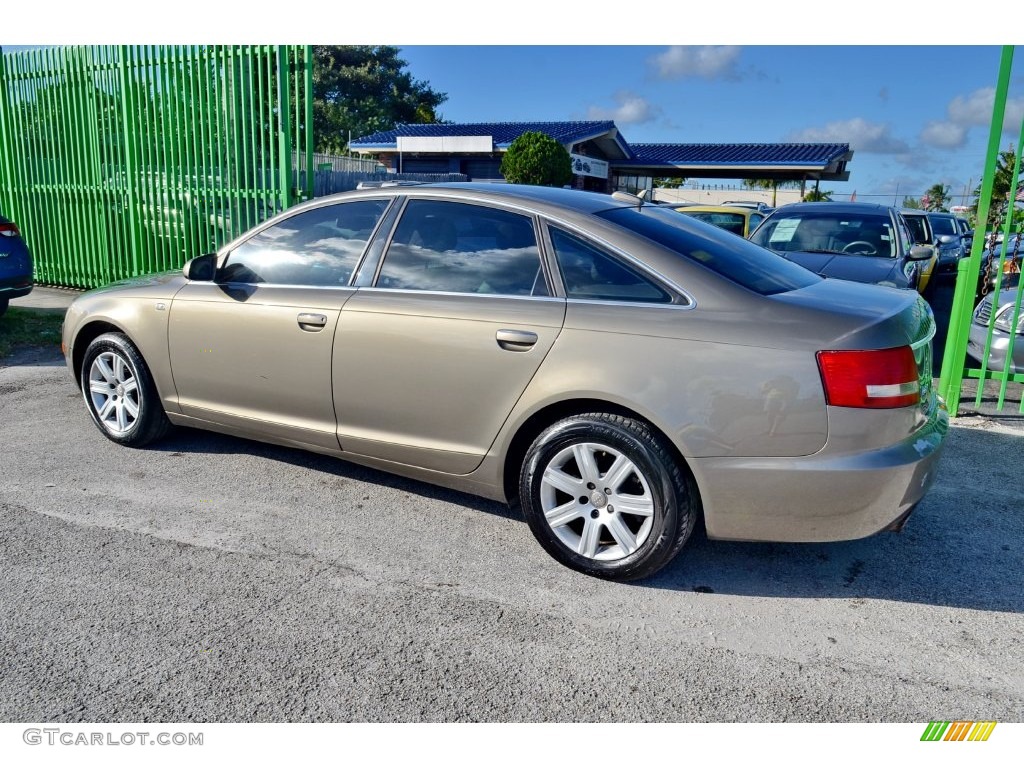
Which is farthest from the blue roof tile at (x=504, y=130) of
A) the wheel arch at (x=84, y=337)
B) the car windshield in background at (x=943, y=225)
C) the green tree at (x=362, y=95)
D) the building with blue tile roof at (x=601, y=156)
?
the wheel arch at (x=84, y=337)

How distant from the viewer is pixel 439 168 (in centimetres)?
3130

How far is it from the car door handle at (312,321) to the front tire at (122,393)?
1314 mm

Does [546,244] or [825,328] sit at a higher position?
[546,244]

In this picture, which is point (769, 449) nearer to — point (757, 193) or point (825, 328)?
point (825, 328)

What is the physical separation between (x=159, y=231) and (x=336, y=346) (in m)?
7.09

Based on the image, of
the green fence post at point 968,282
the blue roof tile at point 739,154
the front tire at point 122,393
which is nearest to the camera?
the front tire at point 122,393

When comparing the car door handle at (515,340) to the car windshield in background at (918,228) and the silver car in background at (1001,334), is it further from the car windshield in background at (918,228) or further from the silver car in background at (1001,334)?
the car windshield in background at (918,228)

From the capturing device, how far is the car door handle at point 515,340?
343 centimetres

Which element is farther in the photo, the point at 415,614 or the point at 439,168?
the point at 439,168

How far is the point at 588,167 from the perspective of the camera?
31375 mm

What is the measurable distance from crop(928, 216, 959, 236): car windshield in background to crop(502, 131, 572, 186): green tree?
10669 millimetres

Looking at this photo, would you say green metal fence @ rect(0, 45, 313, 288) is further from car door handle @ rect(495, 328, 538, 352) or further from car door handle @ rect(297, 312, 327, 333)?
car door handle @ rect(495, 328, 538, 352)

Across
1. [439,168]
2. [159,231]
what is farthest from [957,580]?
[439,168]

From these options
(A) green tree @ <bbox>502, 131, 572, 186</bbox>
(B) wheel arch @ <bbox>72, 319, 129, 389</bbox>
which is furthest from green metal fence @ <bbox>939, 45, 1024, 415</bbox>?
(A) green tree @ <bbox>502, 131, 572, 186</bbox>
